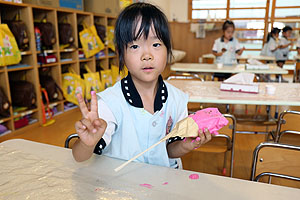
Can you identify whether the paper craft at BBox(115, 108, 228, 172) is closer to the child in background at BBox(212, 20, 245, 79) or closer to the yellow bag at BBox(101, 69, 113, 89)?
the child in background at BBox(212, 20, 245, 79)

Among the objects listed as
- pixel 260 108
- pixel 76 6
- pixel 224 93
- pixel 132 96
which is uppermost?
pixel 76 6

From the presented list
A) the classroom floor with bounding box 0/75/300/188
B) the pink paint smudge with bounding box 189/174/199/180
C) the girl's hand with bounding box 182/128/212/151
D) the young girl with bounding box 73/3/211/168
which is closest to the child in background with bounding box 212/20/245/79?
the classroom floor with bounding box 0/75/300/188

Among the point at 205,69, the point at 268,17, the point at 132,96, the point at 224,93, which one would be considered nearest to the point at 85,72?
the point at 205,69

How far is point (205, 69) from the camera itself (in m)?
3.44

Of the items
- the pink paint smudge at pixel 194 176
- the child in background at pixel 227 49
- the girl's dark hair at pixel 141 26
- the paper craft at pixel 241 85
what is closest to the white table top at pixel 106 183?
the pink paint smudge at pixel 194 176

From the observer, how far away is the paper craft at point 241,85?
209 centimetres

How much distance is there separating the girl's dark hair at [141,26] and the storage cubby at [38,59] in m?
A: 2.26

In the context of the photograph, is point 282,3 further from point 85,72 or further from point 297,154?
point 297,154

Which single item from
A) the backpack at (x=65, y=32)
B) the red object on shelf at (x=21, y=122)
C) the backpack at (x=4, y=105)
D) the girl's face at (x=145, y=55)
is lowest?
the red object on shelf at (x=21, y=122)

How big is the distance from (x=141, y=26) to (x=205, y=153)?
75.2 inches

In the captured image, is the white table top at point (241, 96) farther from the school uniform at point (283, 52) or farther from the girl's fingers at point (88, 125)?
the school uniform at point (283, 52)

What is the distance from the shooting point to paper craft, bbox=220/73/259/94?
2086 millimetres

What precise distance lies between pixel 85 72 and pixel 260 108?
2.89 metres

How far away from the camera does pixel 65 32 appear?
364cm
